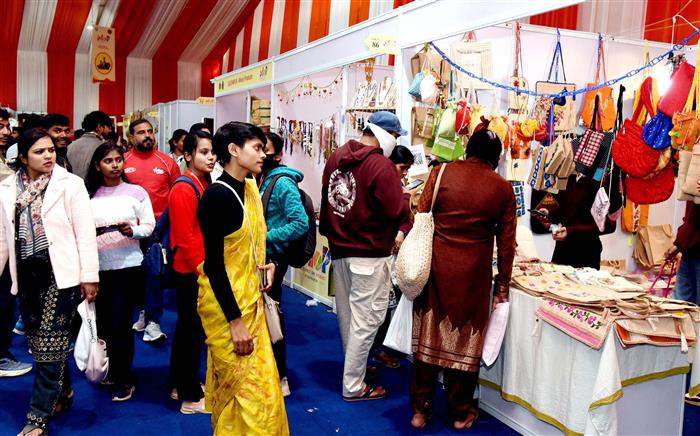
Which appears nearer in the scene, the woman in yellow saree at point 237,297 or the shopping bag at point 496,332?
the woman in yellow saree at point 237,297

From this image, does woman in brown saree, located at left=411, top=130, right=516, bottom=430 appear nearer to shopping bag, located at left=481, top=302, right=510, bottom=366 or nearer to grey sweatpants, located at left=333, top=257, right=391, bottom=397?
shopping bag, located at left=481, top=302, right=510, bottom=366

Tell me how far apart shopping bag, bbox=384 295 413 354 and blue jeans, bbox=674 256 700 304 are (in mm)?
1740

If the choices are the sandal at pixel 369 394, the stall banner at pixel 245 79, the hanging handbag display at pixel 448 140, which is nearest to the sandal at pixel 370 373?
the sandal at pixel 369 394

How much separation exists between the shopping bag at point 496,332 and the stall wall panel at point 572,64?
66.0 inches

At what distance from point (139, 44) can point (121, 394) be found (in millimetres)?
13652

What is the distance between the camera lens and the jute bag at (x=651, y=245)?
4753 millimetres

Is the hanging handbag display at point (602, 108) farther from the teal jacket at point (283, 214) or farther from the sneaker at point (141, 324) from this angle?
the sneaker at point (141, 324)

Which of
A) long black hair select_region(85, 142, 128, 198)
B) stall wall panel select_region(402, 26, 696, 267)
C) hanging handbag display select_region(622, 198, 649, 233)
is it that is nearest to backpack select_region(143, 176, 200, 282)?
long black hair select_region(85, 142, 128, 198)

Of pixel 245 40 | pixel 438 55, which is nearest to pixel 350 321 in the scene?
pixel 438 55

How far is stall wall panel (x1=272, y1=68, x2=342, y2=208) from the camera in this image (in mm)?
6043

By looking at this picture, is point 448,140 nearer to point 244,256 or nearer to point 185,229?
point 185,229

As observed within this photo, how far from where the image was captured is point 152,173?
445cm

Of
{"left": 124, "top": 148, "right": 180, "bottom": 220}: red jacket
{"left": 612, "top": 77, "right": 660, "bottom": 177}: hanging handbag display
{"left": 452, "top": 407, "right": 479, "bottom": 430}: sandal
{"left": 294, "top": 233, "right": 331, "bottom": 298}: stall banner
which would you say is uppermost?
{"left": 612, "top": 77, "right": 660, "bottom": 177}: hanging handbag display

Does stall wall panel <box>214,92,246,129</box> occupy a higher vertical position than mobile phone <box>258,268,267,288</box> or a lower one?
higher
